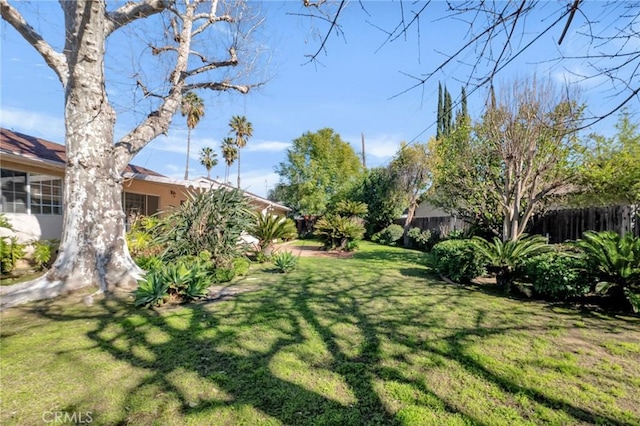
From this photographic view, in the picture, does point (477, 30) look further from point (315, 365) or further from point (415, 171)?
point (415, 171)

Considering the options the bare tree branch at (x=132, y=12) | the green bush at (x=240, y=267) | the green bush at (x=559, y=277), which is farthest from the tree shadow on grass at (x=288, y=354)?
the bare tree branch at (x=132, y=12)

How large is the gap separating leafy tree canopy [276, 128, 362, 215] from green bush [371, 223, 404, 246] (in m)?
6.59

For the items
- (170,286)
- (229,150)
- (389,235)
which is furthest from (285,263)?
(229,150)

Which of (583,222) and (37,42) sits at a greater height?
(37,42)

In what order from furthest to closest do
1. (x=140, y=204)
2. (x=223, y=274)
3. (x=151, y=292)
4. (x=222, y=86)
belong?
(x=140, y=204) < (x=222, y=86) < (x=223, y=274) < (x=151, y=292)

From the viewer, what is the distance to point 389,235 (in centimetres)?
1759

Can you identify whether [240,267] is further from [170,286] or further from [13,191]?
[13,191]

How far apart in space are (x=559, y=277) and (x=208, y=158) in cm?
3340

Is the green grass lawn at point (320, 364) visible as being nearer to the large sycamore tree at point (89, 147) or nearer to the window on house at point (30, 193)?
the large sycamore tree at point (89, 147)

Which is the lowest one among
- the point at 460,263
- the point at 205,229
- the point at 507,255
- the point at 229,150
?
the point at 460,263

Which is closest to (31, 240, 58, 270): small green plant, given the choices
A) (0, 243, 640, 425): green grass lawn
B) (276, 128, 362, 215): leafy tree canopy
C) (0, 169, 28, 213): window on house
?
(0, 169, 28, 213): window on house

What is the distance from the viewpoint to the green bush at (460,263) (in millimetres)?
6008

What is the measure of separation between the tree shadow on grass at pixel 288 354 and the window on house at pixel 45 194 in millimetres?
5480

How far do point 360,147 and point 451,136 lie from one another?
2256cm
